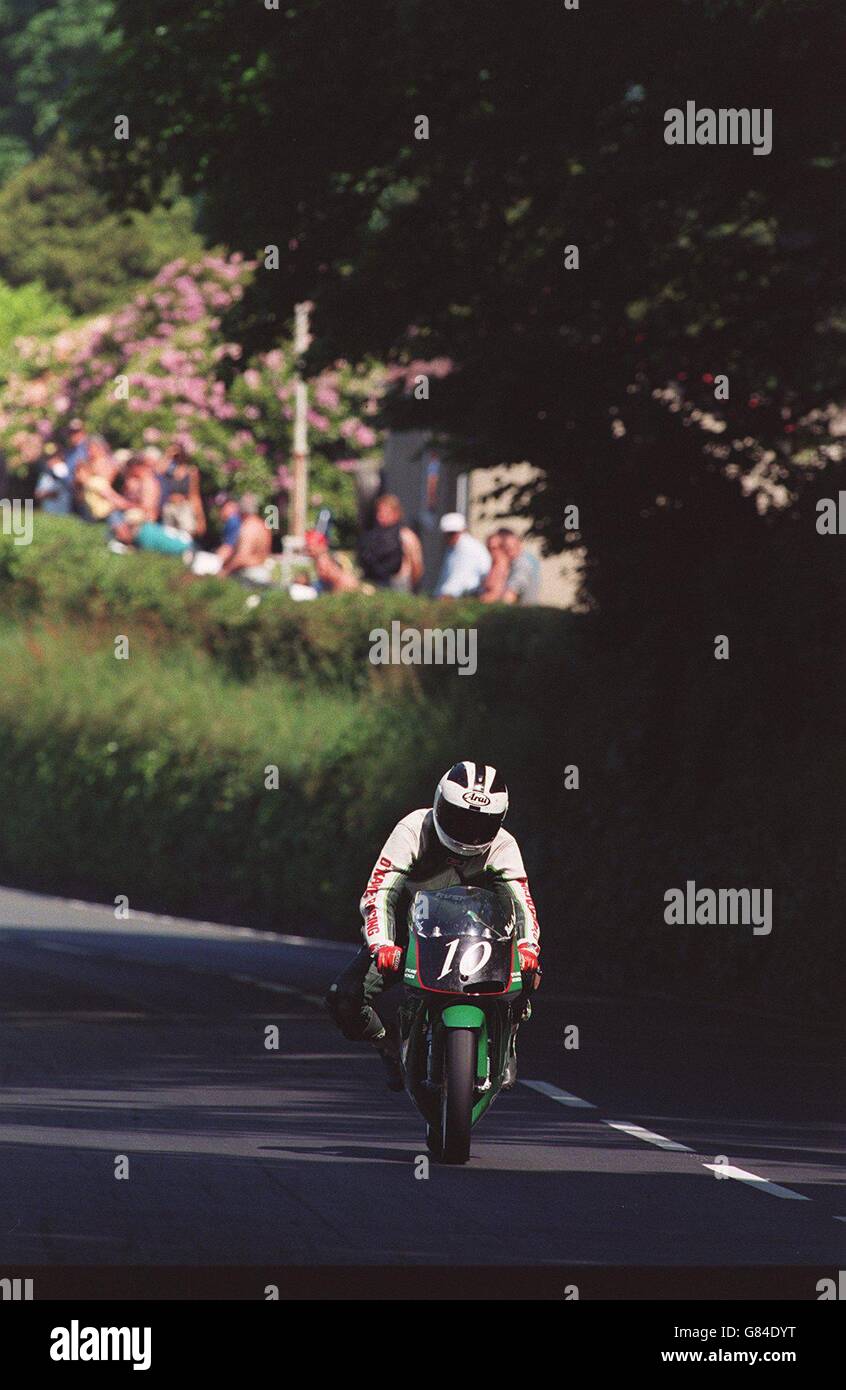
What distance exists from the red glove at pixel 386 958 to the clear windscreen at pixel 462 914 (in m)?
0.13

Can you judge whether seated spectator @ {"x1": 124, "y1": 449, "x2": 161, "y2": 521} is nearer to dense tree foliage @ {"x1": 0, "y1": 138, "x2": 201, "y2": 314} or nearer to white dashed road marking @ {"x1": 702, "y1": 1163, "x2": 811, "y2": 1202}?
white dashed road marking @ {"x1": 702, "y1": 1163, "x2": 811, "y2": 1202}

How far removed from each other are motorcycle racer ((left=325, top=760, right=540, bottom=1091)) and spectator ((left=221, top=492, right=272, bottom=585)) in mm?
22295

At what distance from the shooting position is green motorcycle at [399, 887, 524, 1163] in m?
12.5

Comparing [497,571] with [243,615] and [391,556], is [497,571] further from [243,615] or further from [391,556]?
[243,615]

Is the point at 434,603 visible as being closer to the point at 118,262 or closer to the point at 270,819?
the point at 270,819

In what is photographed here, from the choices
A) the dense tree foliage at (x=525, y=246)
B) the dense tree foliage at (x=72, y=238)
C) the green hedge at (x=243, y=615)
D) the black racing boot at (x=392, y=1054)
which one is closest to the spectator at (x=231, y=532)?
the green hedge at (x=243, y=615)

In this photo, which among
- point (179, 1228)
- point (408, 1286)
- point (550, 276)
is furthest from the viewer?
point (550, 276)

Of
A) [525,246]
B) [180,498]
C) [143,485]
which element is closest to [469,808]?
[525,246]

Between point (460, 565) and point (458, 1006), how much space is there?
19.5 m

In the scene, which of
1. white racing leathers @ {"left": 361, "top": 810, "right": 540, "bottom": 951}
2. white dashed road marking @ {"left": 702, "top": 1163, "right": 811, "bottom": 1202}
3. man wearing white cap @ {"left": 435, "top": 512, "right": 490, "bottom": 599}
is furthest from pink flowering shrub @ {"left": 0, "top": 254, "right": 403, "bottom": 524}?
white dashed road marking @ {"left": 702, "top": 1163, "right": 811, "bottom": 1202}
